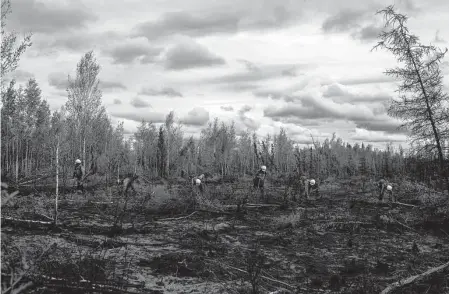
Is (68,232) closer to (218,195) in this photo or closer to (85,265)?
(85,265)

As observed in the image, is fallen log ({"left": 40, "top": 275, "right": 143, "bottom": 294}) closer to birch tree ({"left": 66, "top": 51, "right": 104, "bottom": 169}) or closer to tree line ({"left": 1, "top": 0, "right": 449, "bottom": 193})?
tree line ({"left": 1, "top": 0, "right": 449, "bottom": 193})

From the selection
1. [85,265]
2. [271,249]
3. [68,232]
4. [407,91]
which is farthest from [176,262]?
[407,91]

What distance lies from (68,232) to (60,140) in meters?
2.27

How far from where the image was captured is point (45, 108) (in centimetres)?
3969

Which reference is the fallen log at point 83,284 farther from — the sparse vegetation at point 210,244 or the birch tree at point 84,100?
the birch tree at point 84,100

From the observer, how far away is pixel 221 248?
7746 millimetres

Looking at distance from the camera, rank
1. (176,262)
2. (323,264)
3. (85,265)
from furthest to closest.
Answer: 1. (323,264)
2. (176,262)
3. (85,265)

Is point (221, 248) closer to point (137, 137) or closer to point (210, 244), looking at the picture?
point (210, 244)

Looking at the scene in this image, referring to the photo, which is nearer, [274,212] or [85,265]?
[85,265]

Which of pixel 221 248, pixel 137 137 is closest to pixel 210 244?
pixel 221 248

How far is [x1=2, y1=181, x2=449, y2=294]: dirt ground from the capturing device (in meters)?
5.30

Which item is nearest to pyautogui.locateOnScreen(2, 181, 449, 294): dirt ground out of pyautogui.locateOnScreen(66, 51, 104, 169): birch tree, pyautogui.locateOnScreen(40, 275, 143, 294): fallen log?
pyautogui.locateOnScreen(40, 275, 143, 294): fallen log

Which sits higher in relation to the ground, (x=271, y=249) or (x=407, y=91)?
(x=407, y=91)

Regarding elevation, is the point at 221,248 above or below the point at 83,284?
below
